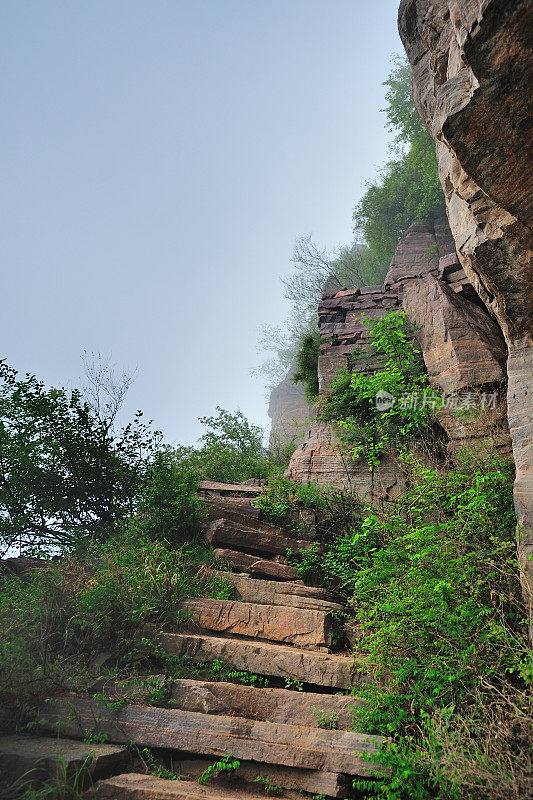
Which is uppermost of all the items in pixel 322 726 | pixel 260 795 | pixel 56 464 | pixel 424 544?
pixel 56 464

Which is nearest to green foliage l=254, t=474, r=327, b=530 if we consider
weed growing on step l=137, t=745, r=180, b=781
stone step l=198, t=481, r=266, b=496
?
stone step l=198, t=481, r=266, b=496

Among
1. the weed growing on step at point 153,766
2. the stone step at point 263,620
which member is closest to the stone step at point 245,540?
the stone step at point 263,620

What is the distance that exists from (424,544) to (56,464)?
619cm

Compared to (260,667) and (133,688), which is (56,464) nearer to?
(133,688)

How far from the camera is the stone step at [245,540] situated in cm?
746

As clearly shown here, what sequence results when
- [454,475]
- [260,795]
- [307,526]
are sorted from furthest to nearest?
[307,526]
[454,475]
[260,795]

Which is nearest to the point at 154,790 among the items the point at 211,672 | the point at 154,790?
the point at 154,790

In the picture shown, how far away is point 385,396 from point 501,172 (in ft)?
16.0

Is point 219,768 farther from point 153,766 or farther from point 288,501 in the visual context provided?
point 288,501

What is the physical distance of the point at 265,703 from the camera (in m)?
4.76

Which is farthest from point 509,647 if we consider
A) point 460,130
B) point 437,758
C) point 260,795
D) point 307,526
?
point 460,130

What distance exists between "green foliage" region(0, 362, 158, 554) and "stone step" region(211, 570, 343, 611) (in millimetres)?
2638

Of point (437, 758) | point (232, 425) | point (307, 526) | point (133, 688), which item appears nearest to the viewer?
point (437, 758)

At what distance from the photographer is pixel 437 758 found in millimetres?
3568
